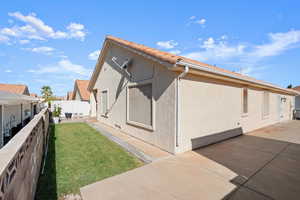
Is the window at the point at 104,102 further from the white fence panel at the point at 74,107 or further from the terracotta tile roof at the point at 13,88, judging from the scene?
the terracotta tile roof at the point at 13,88

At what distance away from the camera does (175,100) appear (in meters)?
4.85

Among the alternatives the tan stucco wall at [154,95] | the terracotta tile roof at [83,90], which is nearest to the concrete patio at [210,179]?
the tan stucco wall at [154,95]

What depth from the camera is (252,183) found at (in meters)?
3.18

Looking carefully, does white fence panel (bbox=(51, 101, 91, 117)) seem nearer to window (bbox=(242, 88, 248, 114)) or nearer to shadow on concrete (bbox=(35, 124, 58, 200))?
shadow on concrete (bbox=(35, 124, 58, 200))

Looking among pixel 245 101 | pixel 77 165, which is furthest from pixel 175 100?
pixel 245 101

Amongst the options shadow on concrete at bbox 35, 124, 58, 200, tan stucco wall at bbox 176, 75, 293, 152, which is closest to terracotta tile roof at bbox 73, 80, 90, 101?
shadow on concrete at bbox 35, 124, 58, 200

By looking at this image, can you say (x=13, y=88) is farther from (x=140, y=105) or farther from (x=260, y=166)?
(x=260, y=166)

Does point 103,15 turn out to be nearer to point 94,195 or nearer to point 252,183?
point 94,195

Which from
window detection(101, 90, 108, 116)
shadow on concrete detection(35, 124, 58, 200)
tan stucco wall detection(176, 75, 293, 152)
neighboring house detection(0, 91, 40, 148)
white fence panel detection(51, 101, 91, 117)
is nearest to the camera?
shadow on concrete detection(35, 124, 58, 200)

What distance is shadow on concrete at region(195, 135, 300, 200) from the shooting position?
2871mm

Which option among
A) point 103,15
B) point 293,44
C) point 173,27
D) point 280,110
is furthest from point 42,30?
point 280,110

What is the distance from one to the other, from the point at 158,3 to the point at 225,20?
427 cm

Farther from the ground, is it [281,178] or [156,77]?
[156,77]

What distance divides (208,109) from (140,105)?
2924 mm
